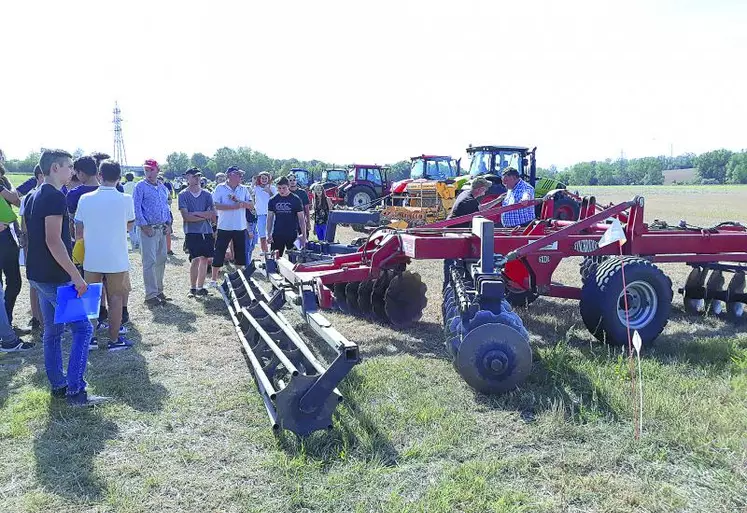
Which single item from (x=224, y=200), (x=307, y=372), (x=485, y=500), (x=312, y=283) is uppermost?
(x=224, y=200)

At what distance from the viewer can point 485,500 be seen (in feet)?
9.25

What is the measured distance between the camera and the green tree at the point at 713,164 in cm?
8219

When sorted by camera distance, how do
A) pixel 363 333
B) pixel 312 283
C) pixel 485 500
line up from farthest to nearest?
pixel 363 333
pixel 312 283
pixel 485 500

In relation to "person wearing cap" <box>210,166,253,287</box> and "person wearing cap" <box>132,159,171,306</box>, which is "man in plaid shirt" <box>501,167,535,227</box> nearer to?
"person wearing cap" <box>210,166,253,287</box>

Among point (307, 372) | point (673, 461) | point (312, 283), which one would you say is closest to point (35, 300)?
point (312, 283)

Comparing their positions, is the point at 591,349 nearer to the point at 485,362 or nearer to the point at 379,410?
the point at 485,362

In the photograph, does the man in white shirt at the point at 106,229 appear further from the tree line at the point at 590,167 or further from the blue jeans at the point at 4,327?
the tree line at the point at 590,167

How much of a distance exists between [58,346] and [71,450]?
96cm

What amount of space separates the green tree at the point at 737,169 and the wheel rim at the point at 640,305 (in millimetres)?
83906

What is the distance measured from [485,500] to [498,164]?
475 inches

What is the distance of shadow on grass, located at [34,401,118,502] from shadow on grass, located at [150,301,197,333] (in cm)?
222

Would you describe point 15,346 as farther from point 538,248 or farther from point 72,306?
point 538,248

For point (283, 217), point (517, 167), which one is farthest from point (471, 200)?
point (517, 167)

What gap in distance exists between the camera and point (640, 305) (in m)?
5.27
